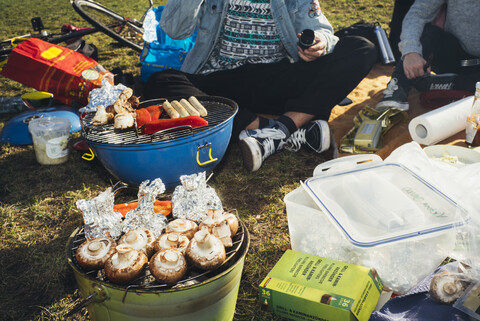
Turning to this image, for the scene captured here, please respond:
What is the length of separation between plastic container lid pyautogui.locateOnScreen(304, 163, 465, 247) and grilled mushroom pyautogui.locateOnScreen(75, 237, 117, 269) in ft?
3.05

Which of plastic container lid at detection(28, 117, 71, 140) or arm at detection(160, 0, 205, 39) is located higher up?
arm at detection(160, 0, 205, 39)

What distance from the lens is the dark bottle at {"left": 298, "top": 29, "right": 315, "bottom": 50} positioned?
2.84 meters

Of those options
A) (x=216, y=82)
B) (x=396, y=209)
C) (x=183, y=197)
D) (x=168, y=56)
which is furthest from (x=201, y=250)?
(x=168, y=56)

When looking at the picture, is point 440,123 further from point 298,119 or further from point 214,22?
point 214,22

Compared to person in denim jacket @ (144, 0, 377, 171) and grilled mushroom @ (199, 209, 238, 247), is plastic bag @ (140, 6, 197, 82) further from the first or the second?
grilled mushroom @ (199, 209, 238, 247)

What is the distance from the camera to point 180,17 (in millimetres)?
2963

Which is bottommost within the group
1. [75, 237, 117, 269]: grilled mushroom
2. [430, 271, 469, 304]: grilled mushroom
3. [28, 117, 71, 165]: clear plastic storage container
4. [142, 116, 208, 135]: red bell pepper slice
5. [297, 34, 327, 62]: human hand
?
[28, 117, 71, 165]: clear plastic storage container

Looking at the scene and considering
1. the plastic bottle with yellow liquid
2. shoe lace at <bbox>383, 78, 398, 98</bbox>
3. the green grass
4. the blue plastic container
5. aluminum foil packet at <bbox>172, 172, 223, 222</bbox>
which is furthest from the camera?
shoe lace at <bbox>383, 78, 398, 98</bbox>

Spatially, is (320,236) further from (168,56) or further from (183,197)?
(168,56)

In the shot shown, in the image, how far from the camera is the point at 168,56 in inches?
159

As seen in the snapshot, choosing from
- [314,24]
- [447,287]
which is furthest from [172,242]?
[314,24]

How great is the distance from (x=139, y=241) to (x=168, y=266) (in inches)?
8.2

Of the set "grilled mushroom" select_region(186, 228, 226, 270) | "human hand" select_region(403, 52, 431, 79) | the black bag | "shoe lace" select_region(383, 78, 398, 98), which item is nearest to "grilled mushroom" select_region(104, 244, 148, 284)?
"grilled mushroom" select_region(186, 228, 226, 270)

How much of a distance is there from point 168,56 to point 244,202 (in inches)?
83.2
